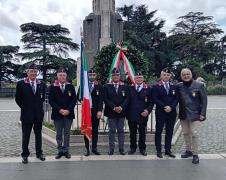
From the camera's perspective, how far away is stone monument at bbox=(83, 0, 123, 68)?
46.4 ft

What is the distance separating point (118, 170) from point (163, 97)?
6.61 feet

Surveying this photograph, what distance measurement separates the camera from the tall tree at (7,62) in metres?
46.2

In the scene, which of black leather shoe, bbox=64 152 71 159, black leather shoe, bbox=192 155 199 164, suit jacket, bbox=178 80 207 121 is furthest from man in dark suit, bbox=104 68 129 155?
black leather shoe, bbox=192 155 199 164

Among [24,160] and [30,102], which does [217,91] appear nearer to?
[30,102]

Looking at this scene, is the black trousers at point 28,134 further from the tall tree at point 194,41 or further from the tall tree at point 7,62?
the tall tree at point 194,41

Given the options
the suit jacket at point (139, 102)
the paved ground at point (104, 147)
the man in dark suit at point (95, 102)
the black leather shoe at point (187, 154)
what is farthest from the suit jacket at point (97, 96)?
the black leather shoe at point (187, 154)

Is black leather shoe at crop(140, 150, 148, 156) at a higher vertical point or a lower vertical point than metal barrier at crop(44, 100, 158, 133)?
lower

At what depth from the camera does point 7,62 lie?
4666 centimetres

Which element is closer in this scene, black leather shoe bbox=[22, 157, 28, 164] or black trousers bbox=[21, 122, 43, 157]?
black leather shoe bbox=[22, 157, 28, 164]

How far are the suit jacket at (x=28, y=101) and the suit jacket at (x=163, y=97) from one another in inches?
94.4

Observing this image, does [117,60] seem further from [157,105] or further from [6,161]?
[6,161]

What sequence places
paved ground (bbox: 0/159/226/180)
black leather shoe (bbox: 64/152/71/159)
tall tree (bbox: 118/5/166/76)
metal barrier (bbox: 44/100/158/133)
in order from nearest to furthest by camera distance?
1. paved ground (bbox: 0/159/226/180)
2. black leather shoe (bbox: 64/152/71/159)
3. metal barrier (bbox: 44/100/158/133)
4. tall tree (bbox: 118/5/166/76)

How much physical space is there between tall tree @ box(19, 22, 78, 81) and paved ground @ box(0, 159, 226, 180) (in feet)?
118

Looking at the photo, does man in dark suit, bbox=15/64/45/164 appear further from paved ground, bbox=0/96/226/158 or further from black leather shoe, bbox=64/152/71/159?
paved ground, bbox=0/96/226/158
